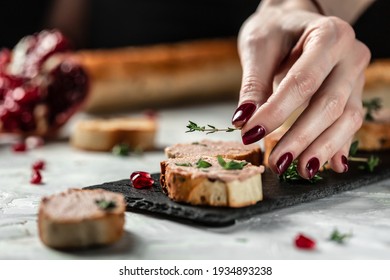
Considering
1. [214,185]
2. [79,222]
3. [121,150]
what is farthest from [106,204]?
[121,150]

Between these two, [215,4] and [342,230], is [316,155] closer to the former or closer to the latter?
[342,230]

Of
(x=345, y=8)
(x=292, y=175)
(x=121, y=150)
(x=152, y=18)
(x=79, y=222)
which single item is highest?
(x=345, y=8)

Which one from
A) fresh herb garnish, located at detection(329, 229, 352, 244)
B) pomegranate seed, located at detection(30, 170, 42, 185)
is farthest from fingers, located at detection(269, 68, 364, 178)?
pomegranate seed, located at detection(30, 170, 42, 185)

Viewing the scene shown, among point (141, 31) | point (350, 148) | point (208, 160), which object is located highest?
point (208, 160)

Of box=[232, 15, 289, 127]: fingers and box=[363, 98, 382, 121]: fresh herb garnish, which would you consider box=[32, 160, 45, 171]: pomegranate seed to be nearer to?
box=[232, 15, 289, 127]: fingers

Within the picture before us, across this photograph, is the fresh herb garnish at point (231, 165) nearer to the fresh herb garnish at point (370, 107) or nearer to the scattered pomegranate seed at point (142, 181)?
the scattered pomegranate seed at point (142, 181)

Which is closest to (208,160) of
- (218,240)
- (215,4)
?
(218,240)

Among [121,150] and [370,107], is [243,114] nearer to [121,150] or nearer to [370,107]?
[370,107]

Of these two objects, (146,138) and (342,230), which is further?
(146,138)
